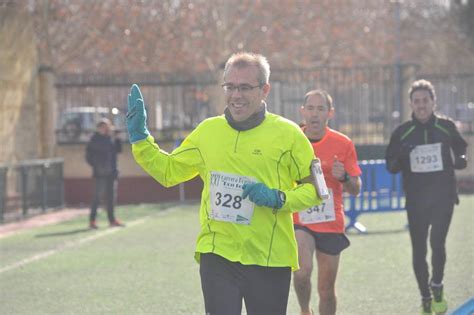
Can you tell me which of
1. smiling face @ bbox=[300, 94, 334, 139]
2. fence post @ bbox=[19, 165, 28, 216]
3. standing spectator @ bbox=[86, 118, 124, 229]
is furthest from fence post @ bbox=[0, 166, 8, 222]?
smiling face @ bbox=[300, 94, 334, 139]

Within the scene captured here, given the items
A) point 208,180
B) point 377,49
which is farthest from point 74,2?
point 208,180

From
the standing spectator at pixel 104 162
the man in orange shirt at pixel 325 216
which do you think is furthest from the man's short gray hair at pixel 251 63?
the standing spectator at pixel 104 162

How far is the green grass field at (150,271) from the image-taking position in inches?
410

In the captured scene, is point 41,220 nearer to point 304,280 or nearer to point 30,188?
point 30,188

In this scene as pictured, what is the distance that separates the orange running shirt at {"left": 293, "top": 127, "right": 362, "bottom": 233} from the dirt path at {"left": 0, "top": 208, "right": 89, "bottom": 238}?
10.5 metres

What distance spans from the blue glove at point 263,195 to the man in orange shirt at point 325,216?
2231mm

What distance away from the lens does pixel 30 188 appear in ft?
72.8

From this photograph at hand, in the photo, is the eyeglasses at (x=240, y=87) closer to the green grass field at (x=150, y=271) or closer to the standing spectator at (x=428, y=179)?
the standing spectator at (x=428, y=179)

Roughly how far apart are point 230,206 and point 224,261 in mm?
302

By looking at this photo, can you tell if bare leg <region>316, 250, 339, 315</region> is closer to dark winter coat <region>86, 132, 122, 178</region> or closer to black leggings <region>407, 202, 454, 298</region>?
black leggings <region>407, 202, 454, 298</region>

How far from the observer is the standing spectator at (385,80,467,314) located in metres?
9.67

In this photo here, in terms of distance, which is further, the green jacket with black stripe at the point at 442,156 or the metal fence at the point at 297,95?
the metal fence at the point at 297,95

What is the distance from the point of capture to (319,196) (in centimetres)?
625

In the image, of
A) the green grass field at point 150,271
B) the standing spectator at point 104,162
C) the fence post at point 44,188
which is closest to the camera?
the green grass field at point 150,271
